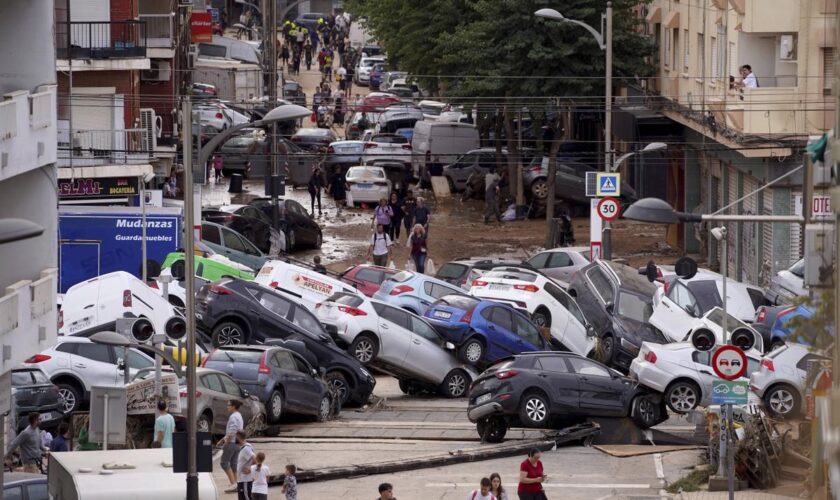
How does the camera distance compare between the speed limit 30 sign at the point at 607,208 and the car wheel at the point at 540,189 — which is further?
the car wheel at the point at 540,189

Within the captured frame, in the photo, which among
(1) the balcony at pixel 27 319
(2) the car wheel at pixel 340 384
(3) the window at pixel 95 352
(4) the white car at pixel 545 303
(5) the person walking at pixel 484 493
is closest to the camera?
(5) the person walking at pixel 484 493

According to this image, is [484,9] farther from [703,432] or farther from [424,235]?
[703,432]

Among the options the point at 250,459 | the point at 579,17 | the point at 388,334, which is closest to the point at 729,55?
the point at 579,17

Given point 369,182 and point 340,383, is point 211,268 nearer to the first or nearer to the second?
point 340,383

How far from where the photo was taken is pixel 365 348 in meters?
30.0

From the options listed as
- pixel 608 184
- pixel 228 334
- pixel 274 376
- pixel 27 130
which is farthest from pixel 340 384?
pixel 608 184

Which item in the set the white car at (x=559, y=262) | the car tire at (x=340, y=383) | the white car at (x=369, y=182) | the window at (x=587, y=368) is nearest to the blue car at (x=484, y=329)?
Answer: the car tire at (x=340, y=383)

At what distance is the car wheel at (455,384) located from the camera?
102 ft

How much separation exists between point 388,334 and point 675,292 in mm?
5855

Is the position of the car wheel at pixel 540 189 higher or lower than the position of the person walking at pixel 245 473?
higher

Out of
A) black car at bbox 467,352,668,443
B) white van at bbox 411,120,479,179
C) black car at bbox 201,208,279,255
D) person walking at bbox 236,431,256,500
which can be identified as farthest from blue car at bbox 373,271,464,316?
white van at bbox 411,120,479,179

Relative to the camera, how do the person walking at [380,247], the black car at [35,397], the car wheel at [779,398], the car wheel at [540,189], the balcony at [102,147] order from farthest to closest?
the car wheel at [540,189]
the person walking at [380,247]
the balcony at [102,147]
the car wheel at [779,398]
the black car at [35,397]

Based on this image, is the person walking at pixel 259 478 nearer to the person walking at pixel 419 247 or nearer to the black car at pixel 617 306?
the black car at pixel 617 306

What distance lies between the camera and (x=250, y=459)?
70.8 ft
